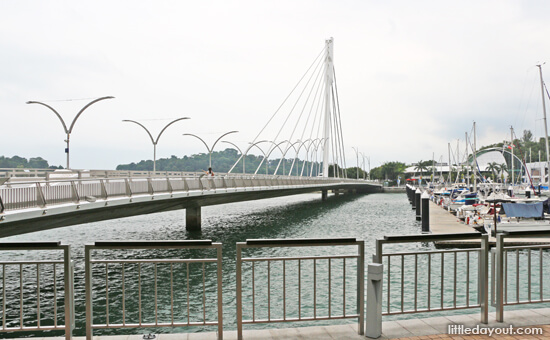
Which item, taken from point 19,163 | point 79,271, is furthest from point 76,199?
point 19,163

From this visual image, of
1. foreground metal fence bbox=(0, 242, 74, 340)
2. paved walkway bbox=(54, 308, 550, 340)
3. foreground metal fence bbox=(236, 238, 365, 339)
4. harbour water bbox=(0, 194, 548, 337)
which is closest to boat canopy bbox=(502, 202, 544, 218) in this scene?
harbour water bbox=(0, 194, 548, 337)

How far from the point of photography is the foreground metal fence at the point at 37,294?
14.8 feet

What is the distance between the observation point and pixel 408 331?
192 inches

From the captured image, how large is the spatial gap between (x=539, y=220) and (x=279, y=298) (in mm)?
19883

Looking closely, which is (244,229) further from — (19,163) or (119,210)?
(19,163)

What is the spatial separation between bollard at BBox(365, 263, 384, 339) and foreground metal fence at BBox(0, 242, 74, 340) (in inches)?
113

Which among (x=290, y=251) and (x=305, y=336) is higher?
(x=305, y=336)

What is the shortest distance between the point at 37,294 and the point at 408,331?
369cm

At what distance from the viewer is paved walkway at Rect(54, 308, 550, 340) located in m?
4.71

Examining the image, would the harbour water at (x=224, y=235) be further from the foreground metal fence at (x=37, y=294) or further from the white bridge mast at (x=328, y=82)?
the white bridge mast at (x=328, y=82)

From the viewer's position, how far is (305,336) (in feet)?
15.5

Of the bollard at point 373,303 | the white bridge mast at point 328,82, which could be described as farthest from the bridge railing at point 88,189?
the white bridge mast at point 328,82

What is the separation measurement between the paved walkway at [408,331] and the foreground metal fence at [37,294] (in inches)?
16.5

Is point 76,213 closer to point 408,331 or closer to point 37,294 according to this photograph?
point 37,294
